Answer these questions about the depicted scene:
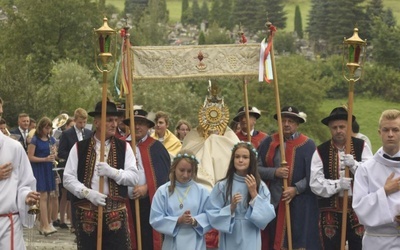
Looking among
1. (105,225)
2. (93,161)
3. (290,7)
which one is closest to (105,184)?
(93,161)

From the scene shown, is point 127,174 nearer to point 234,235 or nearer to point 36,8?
point 234,235

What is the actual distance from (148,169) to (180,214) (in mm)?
1992

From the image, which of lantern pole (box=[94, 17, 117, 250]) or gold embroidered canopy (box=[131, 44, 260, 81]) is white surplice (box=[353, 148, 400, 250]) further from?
gold embroidered canopy (box=[131, 44, 260, 81])

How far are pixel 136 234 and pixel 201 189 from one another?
1.89 meters

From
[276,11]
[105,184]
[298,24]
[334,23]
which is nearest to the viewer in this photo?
[105,184]

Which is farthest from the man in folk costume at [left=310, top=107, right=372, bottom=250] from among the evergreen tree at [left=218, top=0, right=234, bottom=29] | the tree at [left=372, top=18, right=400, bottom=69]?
the evergreen tree at [left=218, top=0, right=234, bottom=29]

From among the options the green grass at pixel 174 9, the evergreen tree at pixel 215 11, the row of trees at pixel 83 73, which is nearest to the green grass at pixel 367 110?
the row of trees at pixel 83 73

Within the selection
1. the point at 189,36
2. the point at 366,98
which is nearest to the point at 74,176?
the point at 366,98

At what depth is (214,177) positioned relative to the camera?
1440 centimetres

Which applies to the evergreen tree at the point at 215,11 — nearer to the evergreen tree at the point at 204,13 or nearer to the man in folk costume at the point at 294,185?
the evergreen tree at the point at 204,13

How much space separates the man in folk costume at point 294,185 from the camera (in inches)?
543

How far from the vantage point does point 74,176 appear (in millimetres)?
12578

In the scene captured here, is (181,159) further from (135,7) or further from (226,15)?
(226,15)

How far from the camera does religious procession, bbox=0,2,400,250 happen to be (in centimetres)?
1067
